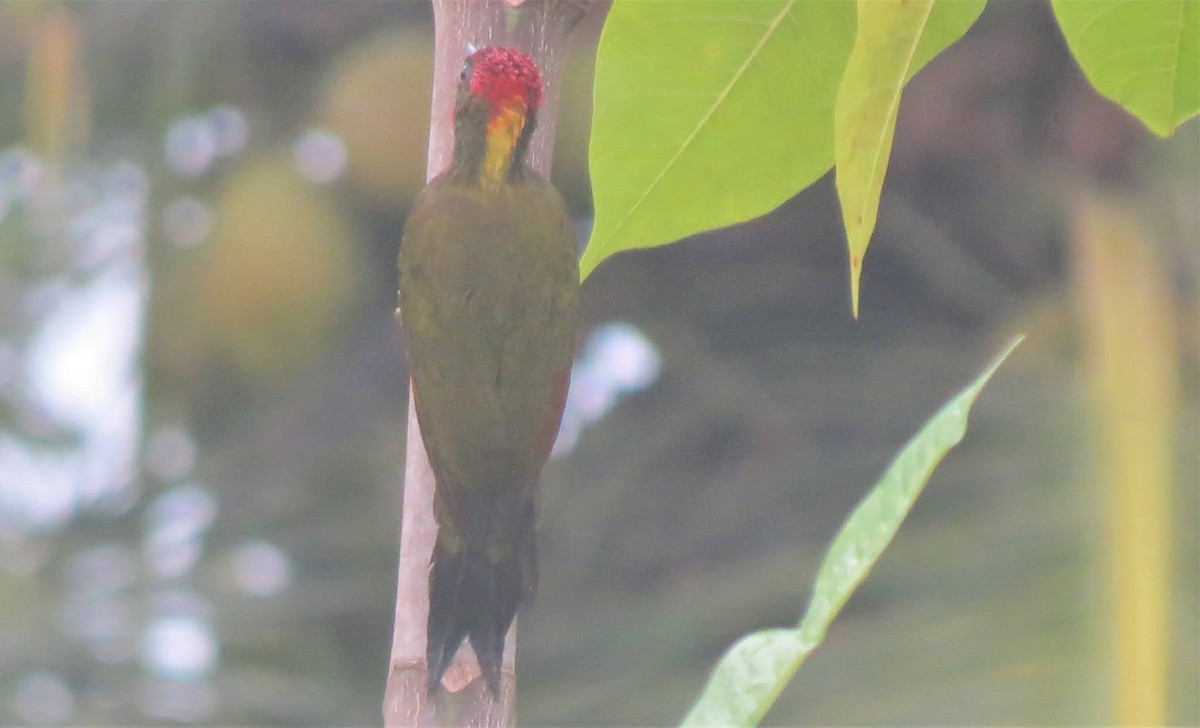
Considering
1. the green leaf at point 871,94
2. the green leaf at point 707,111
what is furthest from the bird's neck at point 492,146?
the green leaf at point 871,94

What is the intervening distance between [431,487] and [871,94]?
270 millimetres

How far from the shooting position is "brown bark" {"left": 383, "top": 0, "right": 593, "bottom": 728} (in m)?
0.59

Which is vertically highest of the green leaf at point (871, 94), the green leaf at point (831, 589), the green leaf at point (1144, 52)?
the green leaf at point (1144, 52)

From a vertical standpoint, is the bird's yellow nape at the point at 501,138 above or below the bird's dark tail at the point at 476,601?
above

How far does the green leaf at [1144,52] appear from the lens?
1.70 ft

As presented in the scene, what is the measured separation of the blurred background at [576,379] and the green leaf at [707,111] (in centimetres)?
89

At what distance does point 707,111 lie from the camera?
56 centimetres

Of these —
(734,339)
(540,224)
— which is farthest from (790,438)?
(540,224)

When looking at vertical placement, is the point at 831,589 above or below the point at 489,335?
below

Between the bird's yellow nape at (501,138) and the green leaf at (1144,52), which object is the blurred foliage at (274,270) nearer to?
the bird's yellow nape at (501,138)

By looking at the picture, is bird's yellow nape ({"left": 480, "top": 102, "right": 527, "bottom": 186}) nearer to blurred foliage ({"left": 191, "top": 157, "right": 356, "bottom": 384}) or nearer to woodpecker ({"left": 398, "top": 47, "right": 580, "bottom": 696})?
woodpecker ({"left": 398, "top": 47, "right": 580, "bottom": 696})

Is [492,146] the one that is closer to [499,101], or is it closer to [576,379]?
[499,101]

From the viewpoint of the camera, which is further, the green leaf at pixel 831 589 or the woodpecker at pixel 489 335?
the woodpecker at pixel 489 335

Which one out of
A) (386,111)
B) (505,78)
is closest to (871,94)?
(505,78)
